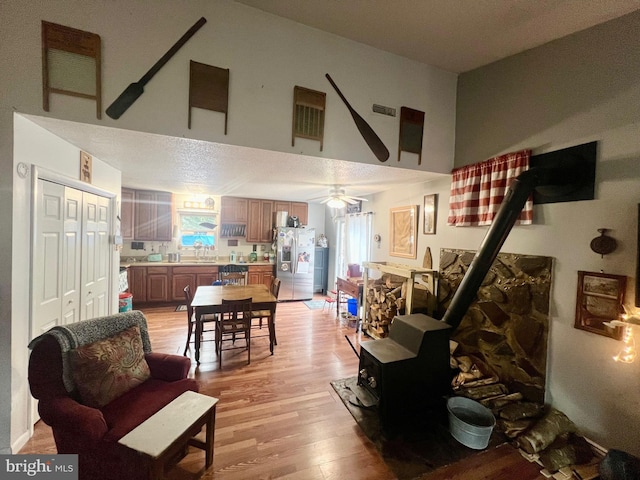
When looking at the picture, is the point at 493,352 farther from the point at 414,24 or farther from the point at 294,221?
the point at 294,221

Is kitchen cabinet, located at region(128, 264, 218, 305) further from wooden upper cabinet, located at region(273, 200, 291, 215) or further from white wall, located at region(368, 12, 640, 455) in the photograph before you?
white wall, located at region(368, 12, 640, 455)

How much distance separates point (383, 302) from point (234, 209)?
3952 millimetres

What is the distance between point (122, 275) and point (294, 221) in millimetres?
3356

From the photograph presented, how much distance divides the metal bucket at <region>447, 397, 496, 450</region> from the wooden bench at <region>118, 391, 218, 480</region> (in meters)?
1.86

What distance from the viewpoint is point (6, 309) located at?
66.1 inches

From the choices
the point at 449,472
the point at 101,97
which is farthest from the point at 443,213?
the point at 101,97

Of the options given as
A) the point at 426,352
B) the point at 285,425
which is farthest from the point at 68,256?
the point at 426,352

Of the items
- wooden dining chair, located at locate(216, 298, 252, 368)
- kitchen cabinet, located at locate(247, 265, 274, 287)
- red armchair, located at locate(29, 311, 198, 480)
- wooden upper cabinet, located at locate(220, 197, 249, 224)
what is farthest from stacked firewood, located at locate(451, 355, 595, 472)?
wooden upper cabinet, located at locate(220, 197, 249, 224)

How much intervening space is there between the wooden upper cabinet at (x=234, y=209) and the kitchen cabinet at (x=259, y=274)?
A: 3.72 ft

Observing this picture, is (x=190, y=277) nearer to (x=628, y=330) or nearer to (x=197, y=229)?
(x=197, y=229)

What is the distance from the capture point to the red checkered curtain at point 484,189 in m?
2.38

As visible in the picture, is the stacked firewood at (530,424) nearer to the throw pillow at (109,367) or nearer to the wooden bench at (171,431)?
the wooden bench at (171,431)

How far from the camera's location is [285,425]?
81.2 inches

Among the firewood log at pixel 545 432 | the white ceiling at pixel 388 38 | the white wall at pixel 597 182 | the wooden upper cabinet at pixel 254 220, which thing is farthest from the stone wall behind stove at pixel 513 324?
the wooden upper cabinet at pixel 254 220
